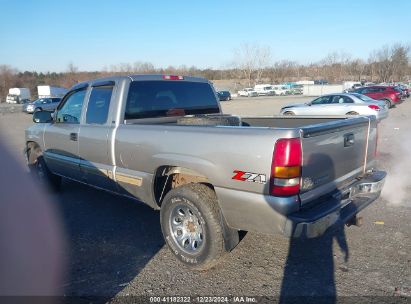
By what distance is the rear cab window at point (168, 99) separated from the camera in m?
4.28

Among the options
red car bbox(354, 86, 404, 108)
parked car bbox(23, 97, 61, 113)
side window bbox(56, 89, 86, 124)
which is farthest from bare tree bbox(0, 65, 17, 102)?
side window bbox(56, 89, 86, 124)

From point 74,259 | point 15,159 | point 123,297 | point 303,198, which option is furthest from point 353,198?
point 15,159

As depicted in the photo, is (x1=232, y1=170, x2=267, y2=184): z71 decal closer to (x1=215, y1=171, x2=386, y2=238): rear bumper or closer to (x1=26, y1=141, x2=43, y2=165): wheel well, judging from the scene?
(x1=215, y1=171, x2=386, y2=238): rear bumper

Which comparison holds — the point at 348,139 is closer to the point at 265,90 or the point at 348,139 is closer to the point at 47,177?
the point at 47,177

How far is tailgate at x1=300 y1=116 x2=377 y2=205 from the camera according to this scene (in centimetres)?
298

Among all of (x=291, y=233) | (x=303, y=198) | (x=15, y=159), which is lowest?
(x=15, y=159)

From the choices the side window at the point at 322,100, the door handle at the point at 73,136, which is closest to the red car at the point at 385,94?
the side window at the point at 322,100

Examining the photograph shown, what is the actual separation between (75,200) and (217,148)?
12.0 feet

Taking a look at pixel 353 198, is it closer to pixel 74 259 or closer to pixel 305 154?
pixel 305 154

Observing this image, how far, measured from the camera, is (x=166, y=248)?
3.98 m

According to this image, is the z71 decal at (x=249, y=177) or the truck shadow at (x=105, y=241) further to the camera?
the truck shadow at (x=105, y=241)

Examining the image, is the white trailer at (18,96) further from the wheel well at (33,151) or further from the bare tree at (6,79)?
the wheel well at (33,151)

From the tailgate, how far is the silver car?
1333cm

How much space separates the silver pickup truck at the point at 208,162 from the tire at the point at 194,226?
0.01m
